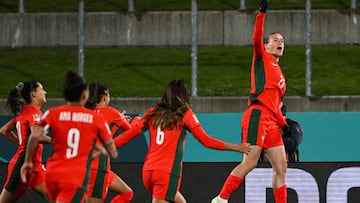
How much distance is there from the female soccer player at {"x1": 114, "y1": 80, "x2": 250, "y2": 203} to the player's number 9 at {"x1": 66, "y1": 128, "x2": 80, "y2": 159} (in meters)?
1.45

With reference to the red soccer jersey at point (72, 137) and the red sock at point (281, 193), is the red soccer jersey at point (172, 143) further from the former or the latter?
the red sock at point (281, 193)

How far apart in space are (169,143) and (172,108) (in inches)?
14.4

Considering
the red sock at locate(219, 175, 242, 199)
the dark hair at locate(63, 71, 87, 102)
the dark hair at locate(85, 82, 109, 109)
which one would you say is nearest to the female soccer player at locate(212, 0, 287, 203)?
the red sock at locate(219, 175, 242, 199)

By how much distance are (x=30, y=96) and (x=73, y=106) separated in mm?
2718

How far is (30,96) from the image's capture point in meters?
12.5

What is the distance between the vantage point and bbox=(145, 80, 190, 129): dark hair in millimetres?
11172

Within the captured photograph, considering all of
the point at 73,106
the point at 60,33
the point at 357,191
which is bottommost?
the point at 357,191

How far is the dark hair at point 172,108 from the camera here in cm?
1117

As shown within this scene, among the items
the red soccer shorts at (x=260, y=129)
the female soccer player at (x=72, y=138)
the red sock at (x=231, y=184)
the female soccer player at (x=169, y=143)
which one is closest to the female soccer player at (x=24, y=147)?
the female soccer player at (x=169, y=143)

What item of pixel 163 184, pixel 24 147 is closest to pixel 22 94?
pixel 24 147

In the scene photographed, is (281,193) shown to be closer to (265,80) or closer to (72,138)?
(265,80)

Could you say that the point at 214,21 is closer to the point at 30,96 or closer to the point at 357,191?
the point at 357,191

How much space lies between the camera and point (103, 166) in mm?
12562

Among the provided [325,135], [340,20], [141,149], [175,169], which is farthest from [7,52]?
[175,169]
